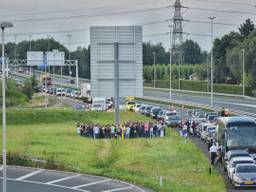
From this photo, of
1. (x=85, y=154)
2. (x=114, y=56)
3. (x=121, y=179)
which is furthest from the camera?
(x=114, y=56)

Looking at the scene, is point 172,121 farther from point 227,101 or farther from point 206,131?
point 227,101

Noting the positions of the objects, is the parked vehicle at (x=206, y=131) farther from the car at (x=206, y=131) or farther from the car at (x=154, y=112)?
the car at (x=154, y=112)

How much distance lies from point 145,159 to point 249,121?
21.0 ft

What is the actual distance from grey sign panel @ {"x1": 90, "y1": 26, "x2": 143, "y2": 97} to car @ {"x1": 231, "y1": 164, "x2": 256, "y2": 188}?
23449 mm

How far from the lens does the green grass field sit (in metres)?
35.7

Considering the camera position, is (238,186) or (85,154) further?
(85,154)

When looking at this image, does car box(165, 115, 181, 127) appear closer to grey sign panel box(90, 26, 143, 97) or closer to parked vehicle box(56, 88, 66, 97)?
grey sign panel box(90, 26, 143, 97)

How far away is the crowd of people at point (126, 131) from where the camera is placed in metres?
57.5

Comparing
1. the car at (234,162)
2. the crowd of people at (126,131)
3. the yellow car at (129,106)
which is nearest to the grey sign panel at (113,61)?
the crowd of people at (126,131)

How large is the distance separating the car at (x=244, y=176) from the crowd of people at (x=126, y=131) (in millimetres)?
22826

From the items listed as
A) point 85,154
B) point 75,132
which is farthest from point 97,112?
point 85,154

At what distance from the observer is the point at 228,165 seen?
37312mm

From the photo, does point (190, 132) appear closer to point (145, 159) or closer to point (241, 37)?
point (145, 159)

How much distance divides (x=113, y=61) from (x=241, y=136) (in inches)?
710
